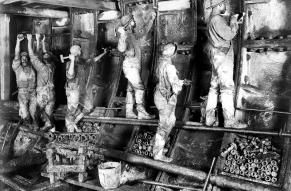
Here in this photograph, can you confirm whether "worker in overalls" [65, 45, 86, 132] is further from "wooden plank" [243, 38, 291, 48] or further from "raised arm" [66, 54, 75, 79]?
"wooden plank" [243, 38, 291, 48]

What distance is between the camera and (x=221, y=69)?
5.26 m

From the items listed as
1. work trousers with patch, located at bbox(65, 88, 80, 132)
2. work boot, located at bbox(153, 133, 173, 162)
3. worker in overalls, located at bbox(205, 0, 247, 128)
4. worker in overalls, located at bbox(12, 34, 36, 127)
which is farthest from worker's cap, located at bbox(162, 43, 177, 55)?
worker in overalls, located at bbox(12, 34, 36, 127)

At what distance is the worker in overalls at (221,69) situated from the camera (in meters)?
5.11

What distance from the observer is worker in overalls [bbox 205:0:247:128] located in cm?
511

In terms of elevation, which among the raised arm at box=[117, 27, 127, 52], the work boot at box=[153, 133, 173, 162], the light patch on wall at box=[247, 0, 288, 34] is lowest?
the work boot at box=[153, 133, 173, 162]

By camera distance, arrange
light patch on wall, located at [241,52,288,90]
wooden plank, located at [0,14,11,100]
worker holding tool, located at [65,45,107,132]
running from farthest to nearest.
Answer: wooden plank, located at [0,14,11,100]
worker holding tool, located at [65,45,107,132]
light patch on wall, located at [241,52,288,90]

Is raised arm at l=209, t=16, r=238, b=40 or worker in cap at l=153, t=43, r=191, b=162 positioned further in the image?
worker in cap at l=153, t=43, r=191, b=162

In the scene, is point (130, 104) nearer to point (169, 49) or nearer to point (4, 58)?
point (169, 49)

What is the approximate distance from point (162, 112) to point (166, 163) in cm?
88

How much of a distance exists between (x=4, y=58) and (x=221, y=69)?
20.8 feet

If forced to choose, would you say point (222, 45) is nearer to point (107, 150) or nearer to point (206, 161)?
point (206, 161)

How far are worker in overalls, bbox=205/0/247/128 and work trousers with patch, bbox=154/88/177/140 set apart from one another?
0.61 metres

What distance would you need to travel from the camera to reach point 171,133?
19.7 ft

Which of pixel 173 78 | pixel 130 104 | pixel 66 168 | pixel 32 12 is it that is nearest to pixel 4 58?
pixel 32 12
